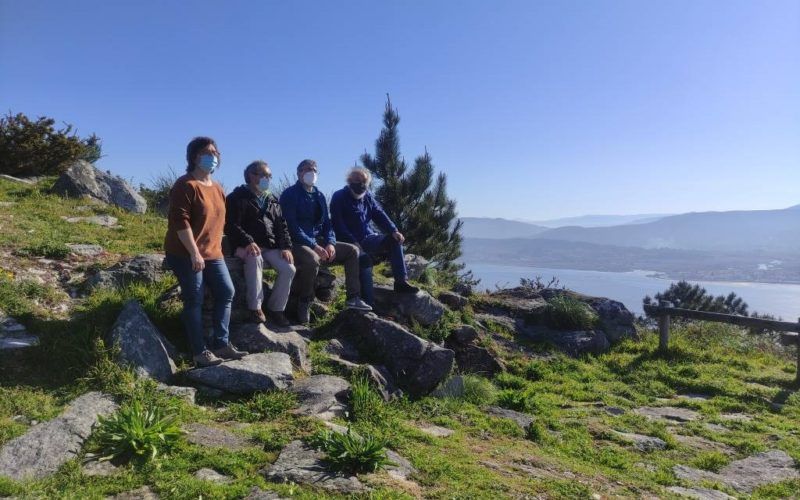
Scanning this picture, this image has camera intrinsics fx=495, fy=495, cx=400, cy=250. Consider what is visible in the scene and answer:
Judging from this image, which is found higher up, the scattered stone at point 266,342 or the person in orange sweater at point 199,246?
the person in orange sweater at point 199,246

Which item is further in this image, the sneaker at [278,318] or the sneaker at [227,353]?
the sneaker at [278,318]

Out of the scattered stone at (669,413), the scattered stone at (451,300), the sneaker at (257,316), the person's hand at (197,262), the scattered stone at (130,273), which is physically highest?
the person's hand at (197,262)

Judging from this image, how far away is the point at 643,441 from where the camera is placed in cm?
531

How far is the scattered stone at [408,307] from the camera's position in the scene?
24.7 ft

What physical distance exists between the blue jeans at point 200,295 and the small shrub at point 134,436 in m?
1.38

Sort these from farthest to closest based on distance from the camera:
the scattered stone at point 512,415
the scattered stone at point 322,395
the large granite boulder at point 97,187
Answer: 1. the large granite boulder at point 97,187
2. the scattered stone at point 512,415
3. the scattered stone at point 322,395

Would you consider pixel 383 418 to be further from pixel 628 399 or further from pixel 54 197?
pixel 54 197

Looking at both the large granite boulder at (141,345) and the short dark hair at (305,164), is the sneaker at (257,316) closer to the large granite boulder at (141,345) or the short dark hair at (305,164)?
the large granite boulder at (141,345)

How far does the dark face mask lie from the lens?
23.5 feet

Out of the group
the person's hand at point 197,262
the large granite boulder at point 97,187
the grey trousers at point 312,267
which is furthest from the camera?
the large granite boulder at point 97,187

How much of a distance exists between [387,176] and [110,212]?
8595 mm

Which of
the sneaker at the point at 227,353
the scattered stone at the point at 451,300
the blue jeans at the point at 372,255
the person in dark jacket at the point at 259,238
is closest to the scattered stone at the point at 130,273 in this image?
the person in dark jacket at the point at 259,238

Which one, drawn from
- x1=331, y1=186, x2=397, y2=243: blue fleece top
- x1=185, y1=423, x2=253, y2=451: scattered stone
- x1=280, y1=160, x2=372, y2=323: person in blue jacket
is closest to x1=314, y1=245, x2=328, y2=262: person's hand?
x1=280, y1=160, x2=372, y2=323: person in blue jacket

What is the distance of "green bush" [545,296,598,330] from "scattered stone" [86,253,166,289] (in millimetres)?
7071
